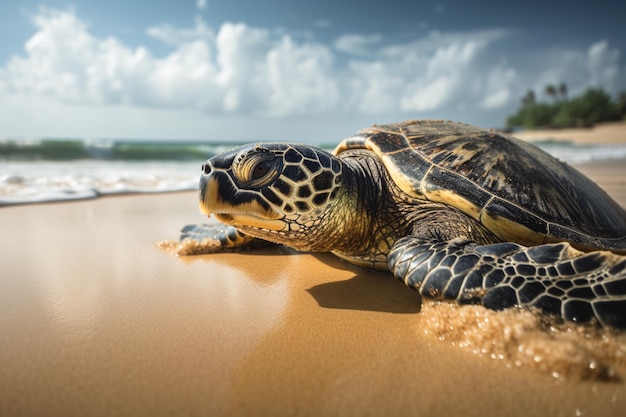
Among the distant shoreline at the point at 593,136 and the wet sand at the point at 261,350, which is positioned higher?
the distant shoreline at the point at 593,136

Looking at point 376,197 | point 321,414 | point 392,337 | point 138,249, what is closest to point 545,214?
point 376,197

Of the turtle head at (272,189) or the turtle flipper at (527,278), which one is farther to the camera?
the turtle head at (272,189)

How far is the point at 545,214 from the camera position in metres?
1.87

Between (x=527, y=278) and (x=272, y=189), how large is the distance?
1076 millimetres

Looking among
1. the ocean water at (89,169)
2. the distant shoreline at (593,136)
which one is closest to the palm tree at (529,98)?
the distant shoreline at (593,136)

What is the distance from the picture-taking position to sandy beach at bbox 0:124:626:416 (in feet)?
3.28

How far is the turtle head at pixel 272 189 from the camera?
1628mm

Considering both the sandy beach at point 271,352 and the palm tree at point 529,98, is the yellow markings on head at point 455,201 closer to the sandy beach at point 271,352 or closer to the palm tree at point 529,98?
the sandy beach at point 271,352

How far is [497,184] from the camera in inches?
74.8

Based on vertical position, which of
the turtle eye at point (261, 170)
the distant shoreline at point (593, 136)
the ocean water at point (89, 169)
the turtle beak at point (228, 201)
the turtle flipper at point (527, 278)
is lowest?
the ocean water at point (89, 169)

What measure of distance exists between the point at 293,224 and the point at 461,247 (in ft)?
2.48

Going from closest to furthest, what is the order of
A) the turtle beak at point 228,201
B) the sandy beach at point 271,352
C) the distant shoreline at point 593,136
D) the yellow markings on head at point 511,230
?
the sandy beach at point 271,352
the turtle beak at point 228,201
the yellow markings on head at point 511,230
the distant shoreline at point 593,136

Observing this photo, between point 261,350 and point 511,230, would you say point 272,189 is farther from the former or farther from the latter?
point 511,230

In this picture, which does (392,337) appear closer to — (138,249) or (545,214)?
(545,214)
